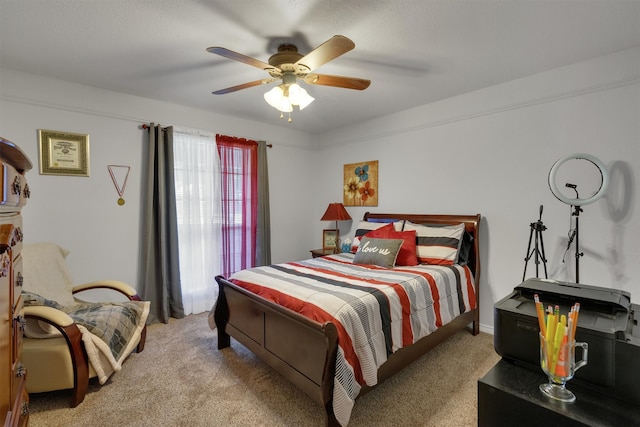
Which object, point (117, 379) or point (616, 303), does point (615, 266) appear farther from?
point (117, 379)

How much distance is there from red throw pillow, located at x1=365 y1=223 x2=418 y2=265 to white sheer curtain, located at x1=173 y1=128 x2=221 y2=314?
6.80 feet

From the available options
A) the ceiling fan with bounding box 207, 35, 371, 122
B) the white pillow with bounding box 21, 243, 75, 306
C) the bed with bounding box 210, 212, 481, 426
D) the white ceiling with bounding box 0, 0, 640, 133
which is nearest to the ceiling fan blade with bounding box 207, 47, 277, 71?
the ceiling fan with bounding box 207, 35, 371, 122

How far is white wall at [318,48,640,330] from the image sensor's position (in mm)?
2377

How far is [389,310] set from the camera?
205 cm

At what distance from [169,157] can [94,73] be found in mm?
1005

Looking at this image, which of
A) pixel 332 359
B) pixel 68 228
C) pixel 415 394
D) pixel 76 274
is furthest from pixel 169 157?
pixel 415 394

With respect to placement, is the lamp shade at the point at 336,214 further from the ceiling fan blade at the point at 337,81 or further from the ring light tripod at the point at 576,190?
the ring light tripod at the point at 576,190

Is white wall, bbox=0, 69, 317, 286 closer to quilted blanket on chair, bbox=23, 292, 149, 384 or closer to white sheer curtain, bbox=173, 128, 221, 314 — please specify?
white sheer curtain, bbox=173, 128, 221, 314

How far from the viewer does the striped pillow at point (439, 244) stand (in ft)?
9.68

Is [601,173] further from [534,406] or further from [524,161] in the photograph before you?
[534,406]

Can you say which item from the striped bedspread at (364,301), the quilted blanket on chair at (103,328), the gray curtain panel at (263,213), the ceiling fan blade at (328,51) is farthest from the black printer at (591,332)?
the gray curtain panel at (263,213)

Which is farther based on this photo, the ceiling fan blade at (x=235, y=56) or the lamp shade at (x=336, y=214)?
the lamp shade at (x=336, y=214)

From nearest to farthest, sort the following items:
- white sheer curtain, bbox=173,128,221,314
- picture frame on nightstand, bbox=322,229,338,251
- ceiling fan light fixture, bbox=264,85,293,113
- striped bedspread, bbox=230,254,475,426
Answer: striped bedspread, bbox=230,254,475,426, ceiling fan light fixture, bbox=264,85,293,113, white sheer curtain, bbox=173,128,221,314, picture frame on nightstand, bbox=322,229,338,251

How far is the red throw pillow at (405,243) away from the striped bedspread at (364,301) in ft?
0.56
